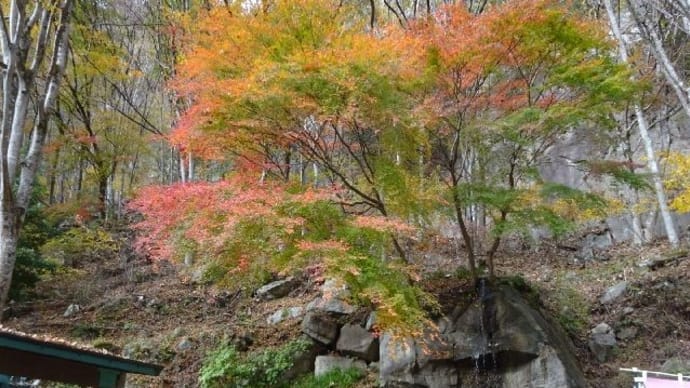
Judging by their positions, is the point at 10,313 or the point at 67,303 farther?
the point at 67,303

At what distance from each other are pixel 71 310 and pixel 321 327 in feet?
24.2

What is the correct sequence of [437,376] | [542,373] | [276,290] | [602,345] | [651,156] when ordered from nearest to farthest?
1. [542,373]
2. [437,376]
3. [602,345]
4. [276,290]
5. [651,156]

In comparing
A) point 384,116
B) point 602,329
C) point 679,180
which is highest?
point 679,180

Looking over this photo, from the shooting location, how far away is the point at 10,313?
41.3 ft

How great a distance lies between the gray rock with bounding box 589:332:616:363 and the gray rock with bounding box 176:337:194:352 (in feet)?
28.5

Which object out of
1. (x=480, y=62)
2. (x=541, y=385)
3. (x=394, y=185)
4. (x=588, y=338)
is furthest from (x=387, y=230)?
(x=588, y=338)

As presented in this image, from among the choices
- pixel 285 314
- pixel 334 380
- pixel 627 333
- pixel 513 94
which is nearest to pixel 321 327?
pixel 334 380

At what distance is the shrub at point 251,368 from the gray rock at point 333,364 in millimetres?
435

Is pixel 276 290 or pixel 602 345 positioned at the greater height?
pixel 276 290

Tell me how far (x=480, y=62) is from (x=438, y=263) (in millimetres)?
6474

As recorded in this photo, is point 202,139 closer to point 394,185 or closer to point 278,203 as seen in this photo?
point 278,203

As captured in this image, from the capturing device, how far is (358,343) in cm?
989

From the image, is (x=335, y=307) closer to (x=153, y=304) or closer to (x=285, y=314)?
(x=285, y=314)

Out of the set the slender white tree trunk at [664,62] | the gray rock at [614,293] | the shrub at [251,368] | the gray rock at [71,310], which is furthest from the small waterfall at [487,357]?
the gray rock at [71,310]
